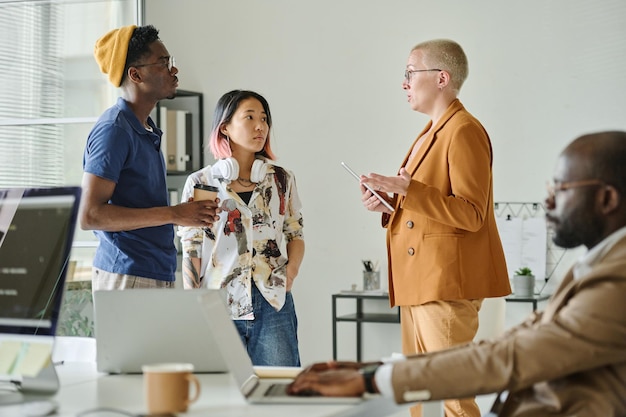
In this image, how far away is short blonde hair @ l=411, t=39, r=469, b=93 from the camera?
119 inches

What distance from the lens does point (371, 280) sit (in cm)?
493

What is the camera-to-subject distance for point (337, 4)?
17.2 feet

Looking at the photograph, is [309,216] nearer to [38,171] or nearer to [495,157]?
[495,157]

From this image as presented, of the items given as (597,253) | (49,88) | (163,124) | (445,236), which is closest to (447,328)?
(445,236)

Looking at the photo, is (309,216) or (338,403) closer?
(338,403)

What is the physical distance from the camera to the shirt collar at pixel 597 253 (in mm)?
1533

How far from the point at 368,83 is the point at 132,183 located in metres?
2.73

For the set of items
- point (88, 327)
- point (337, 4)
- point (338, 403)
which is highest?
point (337, 4)

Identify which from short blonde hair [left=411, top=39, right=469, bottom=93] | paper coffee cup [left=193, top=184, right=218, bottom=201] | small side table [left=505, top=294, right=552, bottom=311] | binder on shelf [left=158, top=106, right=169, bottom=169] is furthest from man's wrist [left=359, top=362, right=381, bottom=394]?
binder on shelf [left=158, top=106, right=169, bottom=169]

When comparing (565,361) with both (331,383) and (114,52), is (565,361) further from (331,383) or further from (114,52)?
(114,52)

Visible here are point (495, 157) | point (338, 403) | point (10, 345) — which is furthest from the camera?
point (495, 157)

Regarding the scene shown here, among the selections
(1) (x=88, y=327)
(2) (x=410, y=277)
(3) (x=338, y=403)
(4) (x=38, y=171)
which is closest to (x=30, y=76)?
(4) (x=38, y=171)

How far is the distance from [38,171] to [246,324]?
1733 millimetres

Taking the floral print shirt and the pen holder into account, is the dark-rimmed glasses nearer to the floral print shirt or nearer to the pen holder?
the floral print shirt
